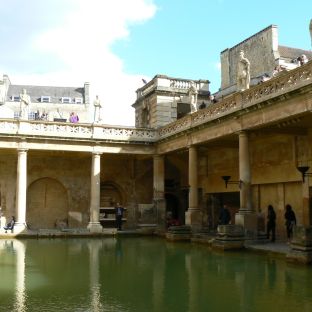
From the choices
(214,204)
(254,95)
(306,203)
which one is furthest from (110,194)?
(254,95)

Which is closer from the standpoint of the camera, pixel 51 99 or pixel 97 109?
pixel 97 109

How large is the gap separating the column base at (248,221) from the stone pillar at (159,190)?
878cm

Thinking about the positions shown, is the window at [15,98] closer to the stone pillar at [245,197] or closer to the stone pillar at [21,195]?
the stone pillar at [21,195]

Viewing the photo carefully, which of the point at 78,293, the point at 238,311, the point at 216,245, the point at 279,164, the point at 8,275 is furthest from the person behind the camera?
the point at 279,164

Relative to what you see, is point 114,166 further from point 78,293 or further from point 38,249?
point 78,293

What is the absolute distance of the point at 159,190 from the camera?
25.8 m

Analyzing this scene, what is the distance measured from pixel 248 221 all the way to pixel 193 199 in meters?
5.34

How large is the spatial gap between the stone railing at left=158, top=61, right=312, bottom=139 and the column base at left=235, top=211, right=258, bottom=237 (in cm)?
399

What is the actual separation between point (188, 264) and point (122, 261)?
6.23ft

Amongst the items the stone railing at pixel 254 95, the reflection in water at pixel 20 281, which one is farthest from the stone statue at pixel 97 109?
the reflection in water at pixel 20 281

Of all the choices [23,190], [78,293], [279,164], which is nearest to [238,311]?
[78,293]

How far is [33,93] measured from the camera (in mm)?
57500

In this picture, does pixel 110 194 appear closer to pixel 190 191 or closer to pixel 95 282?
pixel 190 191

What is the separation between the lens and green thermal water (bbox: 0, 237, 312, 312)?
23.7 ft
